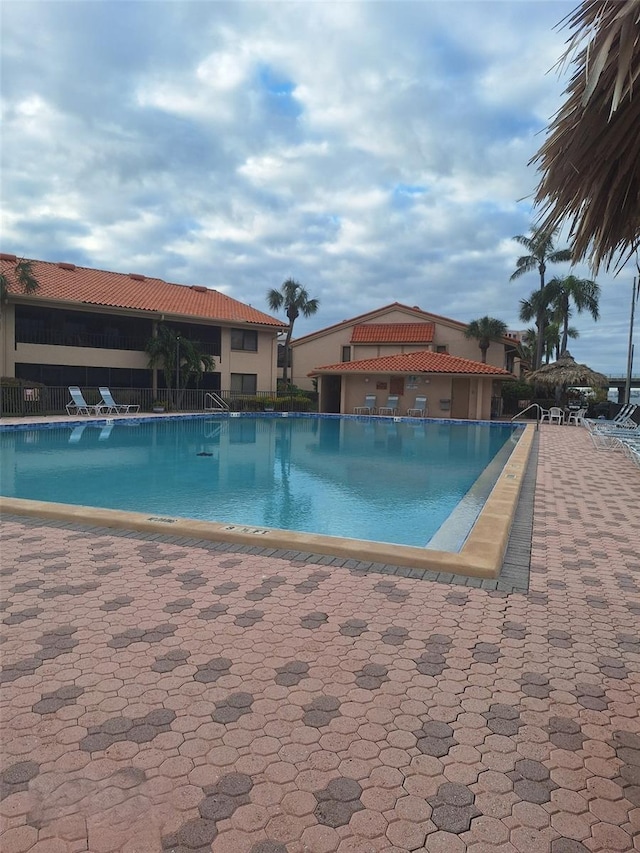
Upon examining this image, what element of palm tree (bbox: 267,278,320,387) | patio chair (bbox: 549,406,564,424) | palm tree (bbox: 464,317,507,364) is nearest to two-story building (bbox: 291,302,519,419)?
palm tree (bbox: 464,317,507,364)

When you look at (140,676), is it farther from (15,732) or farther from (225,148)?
(225,148)

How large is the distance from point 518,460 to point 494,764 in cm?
1110

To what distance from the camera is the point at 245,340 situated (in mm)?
33938

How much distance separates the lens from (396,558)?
16.9 feet

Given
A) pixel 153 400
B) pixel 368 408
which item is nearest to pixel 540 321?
pixel 368 408

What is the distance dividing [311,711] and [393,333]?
119 ft

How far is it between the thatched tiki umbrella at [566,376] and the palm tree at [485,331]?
3774 millimetres

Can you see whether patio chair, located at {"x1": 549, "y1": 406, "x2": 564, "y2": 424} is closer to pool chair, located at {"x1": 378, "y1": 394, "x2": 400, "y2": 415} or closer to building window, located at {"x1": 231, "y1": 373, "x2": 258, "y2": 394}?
pool chair, located at {"x1": 378, "y1": 394, "x2": 400, "y2": 415}

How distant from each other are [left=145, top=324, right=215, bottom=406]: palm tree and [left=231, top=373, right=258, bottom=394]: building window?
Result: 11.0ft

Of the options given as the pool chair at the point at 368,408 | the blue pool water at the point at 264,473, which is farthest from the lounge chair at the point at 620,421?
the pool chair at the point at 368,408

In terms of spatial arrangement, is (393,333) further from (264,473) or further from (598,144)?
(598,144)

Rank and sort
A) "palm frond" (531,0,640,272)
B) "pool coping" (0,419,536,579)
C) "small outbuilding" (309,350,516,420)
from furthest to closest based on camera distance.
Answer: "small outbuilding" (309,350,516,420) → "pool coping" (0,419,536,579) → "palm frond" (531,0,640,272)

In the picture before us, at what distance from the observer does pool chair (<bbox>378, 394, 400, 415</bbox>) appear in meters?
31.4

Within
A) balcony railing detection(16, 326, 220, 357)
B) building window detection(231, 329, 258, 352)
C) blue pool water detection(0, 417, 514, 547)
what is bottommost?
blue pool water detection(0, 417, 514, 547)
